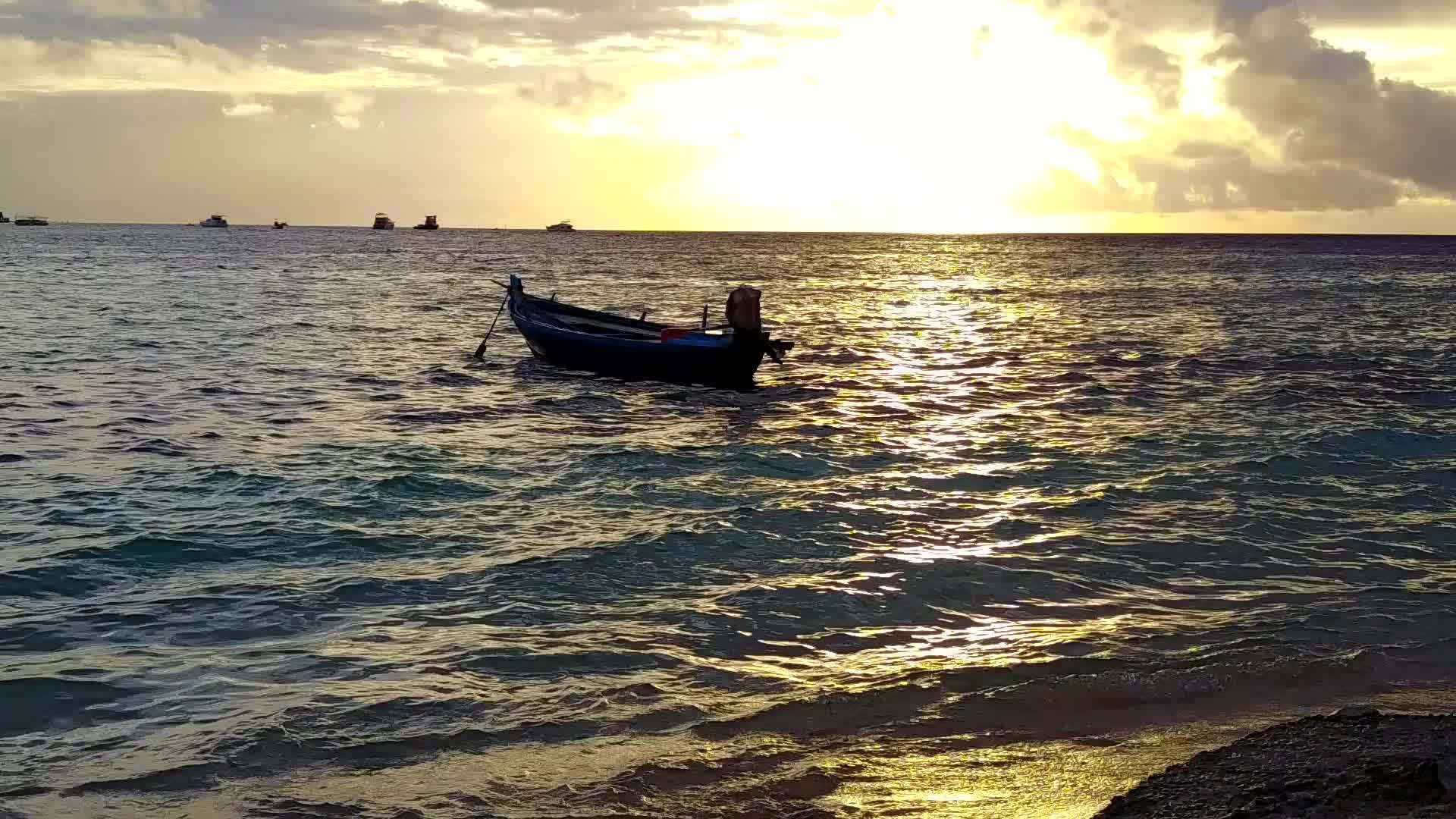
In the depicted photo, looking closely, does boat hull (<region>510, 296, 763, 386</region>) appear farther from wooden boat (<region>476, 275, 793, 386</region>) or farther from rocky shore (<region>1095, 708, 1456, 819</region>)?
rocky shore (<region>1095, 708, 1456, 819</region>)

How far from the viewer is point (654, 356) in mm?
26453

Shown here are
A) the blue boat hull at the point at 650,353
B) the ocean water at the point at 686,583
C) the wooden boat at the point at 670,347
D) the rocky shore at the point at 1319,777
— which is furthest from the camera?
the blue boat hull at the point at 650,353

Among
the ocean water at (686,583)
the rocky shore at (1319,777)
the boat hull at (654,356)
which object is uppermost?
the boat hull at (654,356)

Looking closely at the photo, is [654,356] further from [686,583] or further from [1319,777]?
[1319,777]

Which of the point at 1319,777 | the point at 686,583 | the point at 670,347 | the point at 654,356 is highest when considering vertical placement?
the point at 670,347

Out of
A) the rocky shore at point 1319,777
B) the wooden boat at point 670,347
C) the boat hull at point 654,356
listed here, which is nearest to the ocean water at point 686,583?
the rocky shore at point 1319,777

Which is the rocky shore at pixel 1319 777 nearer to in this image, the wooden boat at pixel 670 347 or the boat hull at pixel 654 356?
the wooden boat at pixel 670 347

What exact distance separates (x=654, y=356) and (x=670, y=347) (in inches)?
21.9

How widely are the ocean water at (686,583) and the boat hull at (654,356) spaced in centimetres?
74

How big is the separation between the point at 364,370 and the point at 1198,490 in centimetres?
2031

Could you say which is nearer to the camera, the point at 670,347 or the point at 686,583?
the point at 686,583

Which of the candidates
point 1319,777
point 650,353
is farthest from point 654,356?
point 1319,777

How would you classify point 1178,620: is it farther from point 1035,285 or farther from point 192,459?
point 1035,285

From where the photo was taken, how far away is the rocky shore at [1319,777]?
16.7ft
